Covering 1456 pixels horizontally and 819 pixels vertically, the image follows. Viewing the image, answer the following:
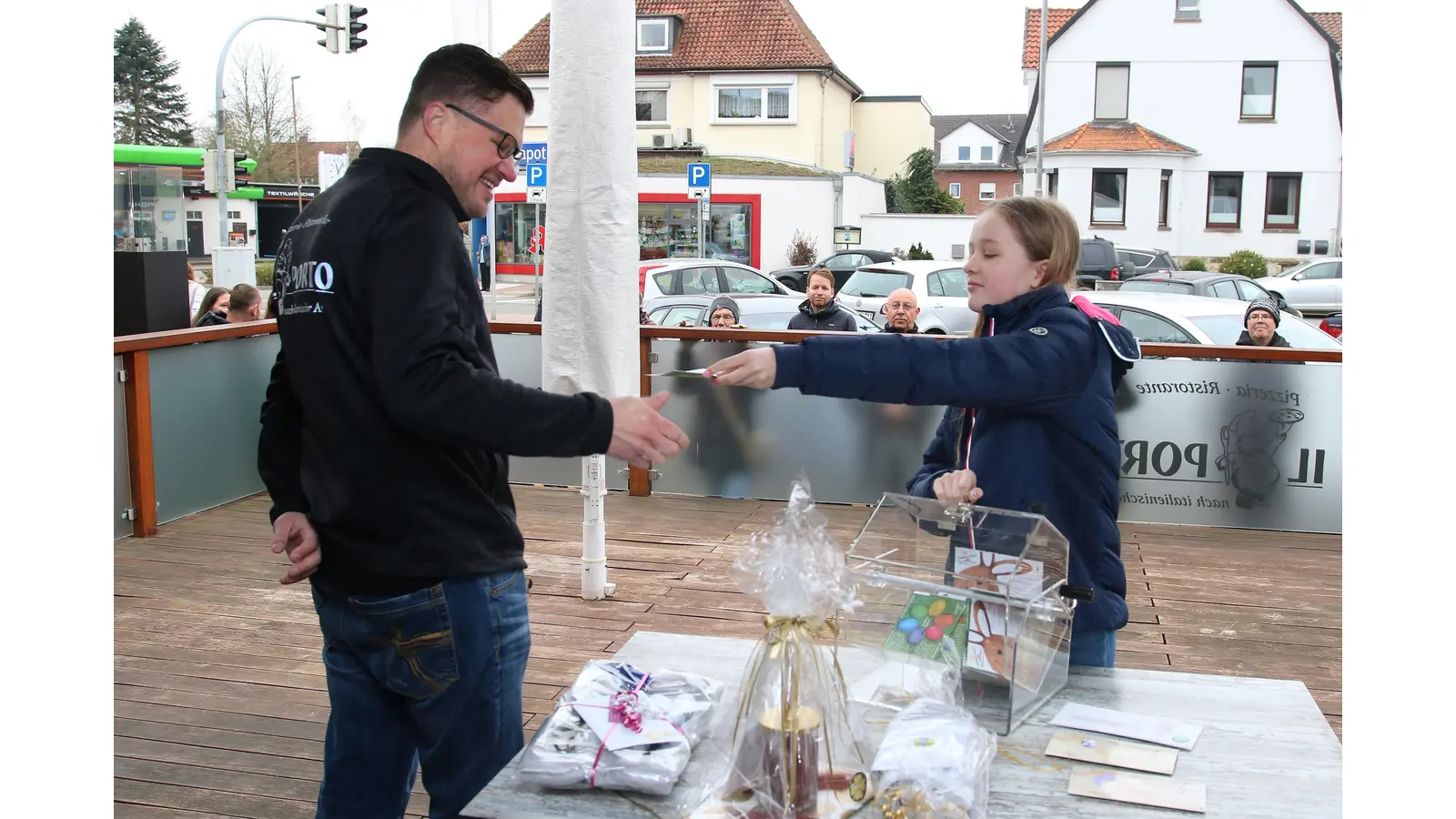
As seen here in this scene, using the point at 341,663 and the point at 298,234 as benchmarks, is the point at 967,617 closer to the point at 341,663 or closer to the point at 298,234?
the point at 341,663

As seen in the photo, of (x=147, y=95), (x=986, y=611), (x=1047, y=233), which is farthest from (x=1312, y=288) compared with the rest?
(x=147, y=95)

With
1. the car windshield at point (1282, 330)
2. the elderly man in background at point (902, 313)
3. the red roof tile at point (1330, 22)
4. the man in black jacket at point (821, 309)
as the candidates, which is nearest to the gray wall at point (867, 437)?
the elderly man in background at point (902, 313)

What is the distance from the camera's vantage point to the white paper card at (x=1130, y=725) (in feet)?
6.44

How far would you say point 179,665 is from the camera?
Answer: 473 cm

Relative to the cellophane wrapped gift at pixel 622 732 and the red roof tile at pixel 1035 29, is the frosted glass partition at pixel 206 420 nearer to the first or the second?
the cellophane wrapped gift at pixel 622 732

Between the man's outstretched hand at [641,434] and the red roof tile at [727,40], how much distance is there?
39303 mm

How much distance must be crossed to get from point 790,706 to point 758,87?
40.5 meters

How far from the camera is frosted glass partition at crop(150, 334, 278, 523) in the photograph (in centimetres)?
697

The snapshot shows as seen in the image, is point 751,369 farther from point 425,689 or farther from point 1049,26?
point 1049,26

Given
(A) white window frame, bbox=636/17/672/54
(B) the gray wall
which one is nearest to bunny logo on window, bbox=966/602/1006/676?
(B) the gray wall

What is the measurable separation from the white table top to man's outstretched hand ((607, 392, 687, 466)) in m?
0.45

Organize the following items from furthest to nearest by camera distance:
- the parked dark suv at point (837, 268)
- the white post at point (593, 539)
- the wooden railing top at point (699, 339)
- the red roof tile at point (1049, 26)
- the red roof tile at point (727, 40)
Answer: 1. the red roof tile at point (727, 40)
2. the red roof tile at point (1049, 26)
3. the parked dark suv at point (837, 268)
4. the wooden railing top at point (699, 339)
5. the white post at point (593, 539)

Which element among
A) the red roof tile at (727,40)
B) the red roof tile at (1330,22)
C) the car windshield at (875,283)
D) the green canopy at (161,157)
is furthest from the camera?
the red roof tile at (727,40)

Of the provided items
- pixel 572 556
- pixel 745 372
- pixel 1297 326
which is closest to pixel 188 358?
pixel 572 556
